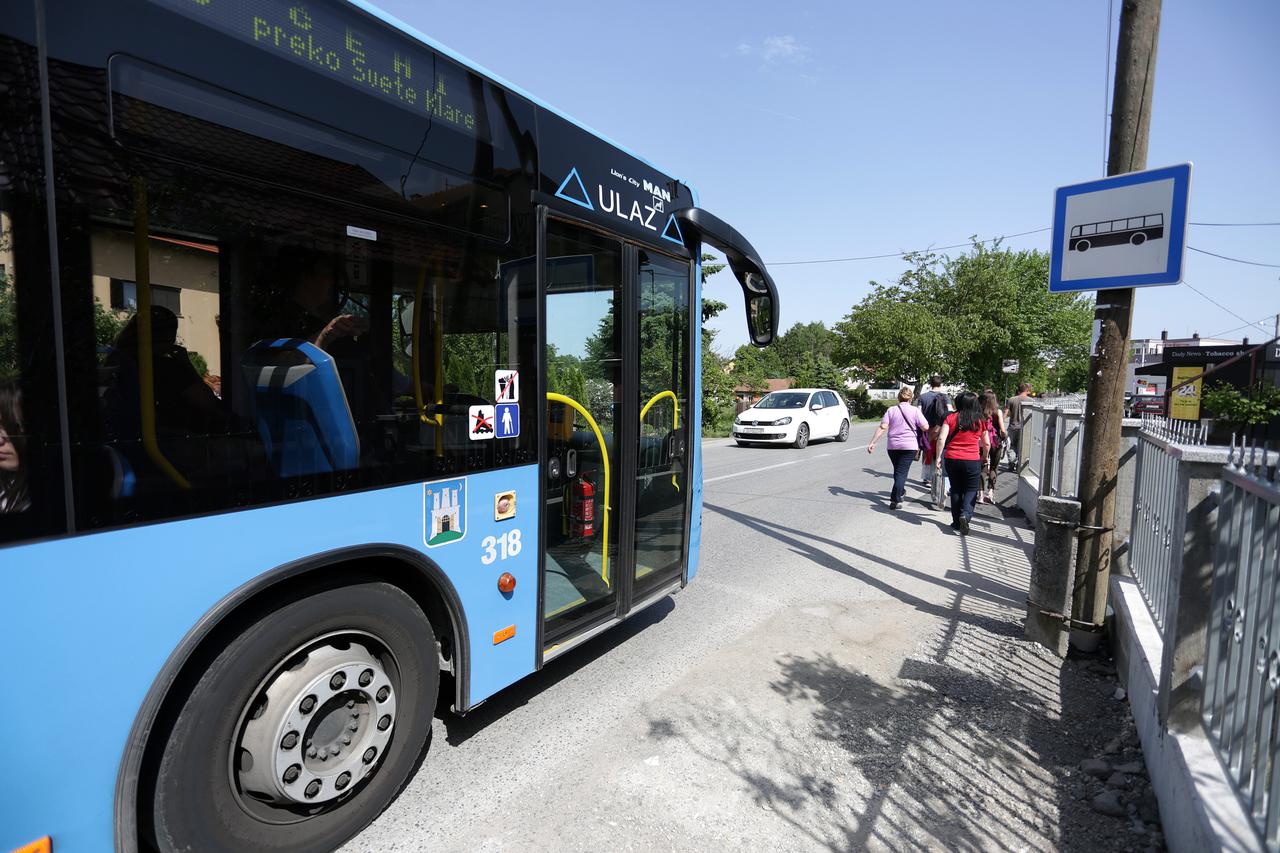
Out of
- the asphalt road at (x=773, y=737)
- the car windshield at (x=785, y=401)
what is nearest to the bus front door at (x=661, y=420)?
the asphalt road at (x=773, y=737)

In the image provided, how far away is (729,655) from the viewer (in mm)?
4508

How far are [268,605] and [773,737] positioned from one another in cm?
246

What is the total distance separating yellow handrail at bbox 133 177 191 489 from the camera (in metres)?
1.97

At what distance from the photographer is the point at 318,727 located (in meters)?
2.47

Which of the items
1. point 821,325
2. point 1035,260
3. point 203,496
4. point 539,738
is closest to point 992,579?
point 539,738

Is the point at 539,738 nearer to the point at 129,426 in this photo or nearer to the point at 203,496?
the point at 203,496

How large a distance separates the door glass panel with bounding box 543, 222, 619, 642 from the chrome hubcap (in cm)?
109

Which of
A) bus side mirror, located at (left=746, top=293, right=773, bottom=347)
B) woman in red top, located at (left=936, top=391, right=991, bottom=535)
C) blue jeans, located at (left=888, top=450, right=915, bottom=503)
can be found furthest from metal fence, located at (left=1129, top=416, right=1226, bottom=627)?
blue jeans, located at (left=888, top=450, right=915, bottom=503)

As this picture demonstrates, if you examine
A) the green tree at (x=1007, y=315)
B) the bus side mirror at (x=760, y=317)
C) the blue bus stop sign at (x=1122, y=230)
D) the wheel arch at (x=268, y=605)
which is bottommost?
the wheel arch at (x=268, y=605)

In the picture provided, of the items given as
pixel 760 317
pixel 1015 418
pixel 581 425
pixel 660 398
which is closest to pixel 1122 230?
pixel 760 317

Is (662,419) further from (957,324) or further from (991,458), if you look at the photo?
(957,324)

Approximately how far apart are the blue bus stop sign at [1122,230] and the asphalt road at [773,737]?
2.58 m

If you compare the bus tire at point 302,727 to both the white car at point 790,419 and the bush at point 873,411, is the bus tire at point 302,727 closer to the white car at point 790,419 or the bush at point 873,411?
the white car at point 790,419

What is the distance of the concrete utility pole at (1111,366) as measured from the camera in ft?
14.1
